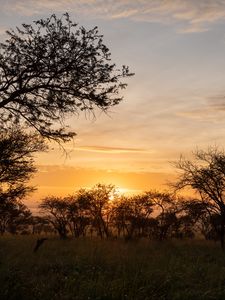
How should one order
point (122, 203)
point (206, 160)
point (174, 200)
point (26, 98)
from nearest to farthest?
1. point (26, 98)
2. point (206, 160)
3. point (174, 200)
4. point (122, 203)

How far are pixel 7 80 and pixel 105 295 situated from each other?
6425 mm

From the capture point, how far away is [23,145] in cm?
2448

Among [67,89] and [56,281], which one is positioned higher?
[67,89]

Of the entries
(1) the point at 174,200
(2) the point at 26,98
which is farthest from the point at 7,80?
(1) the point at 174,200

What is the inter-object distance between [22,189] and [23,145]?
5.08m

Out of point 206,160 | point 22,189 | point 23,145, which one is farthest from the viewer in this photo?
point 206,160

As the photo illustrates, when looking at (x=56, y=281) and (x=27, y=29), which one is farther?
(x=56, y=281)

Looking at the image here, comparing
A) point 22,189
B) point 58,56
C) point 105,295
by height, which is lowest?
point 105,295

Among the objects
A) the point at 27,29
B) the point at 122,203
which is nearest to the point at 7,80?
the point at 27,29

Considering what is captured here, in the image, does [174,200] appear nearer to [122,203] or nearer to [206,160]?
[122,203]

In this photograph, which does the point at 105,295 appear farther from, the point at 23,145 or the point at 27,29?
the point at 23,145

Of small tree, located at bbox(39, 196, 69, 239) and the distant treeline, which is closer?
the distant treeline

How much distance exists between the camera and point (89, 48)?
10.7 meters

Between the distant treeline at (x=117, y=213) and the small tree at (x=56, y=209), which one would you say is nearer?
the distant treeline at (x=117, y=213)
